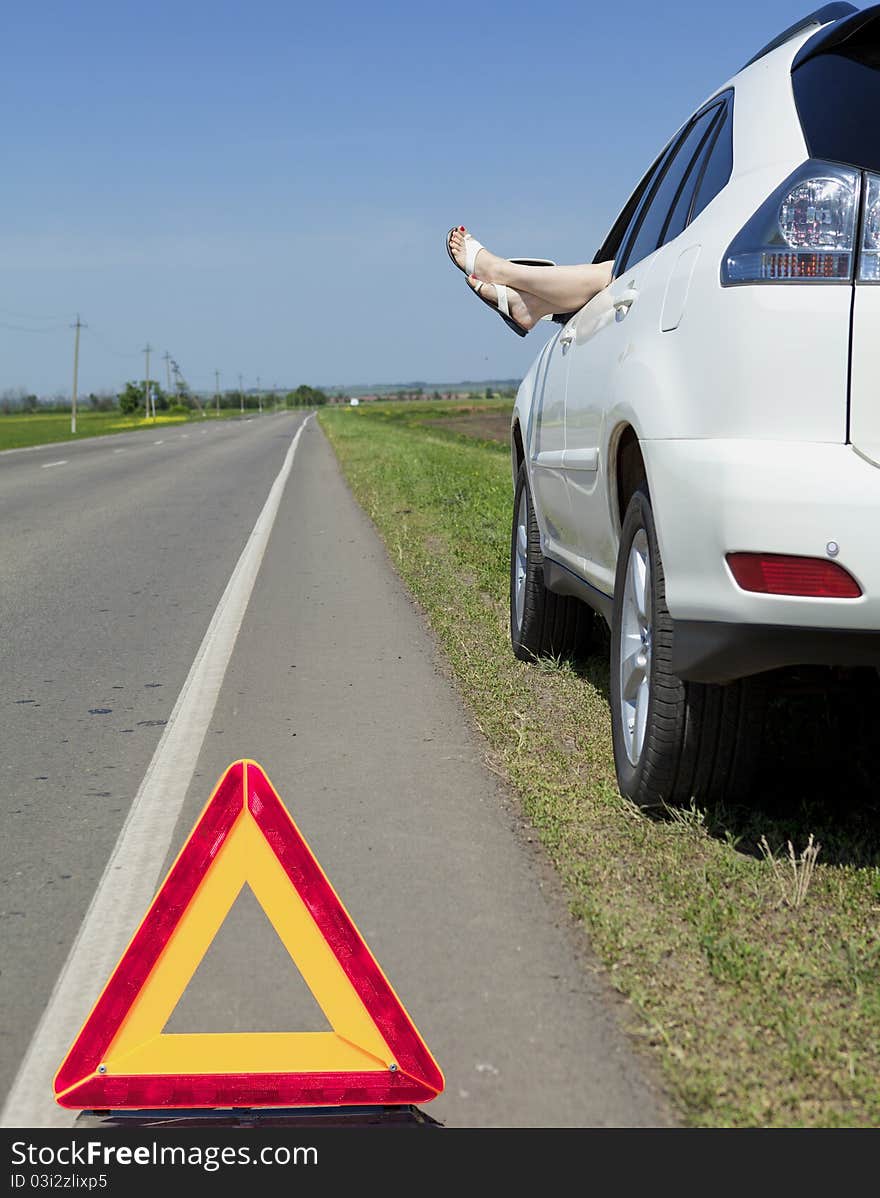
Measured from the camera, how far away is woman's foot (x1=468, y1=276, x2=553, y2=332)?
5703 mm

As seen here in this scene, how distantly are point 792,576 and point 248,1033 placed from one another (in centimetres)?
161

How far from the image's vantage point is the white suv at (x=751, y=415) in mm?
3299

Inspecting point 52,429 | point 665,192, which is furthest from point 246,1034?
point 52,429

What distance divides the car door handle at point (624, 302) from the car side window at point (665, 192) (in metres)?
0.19

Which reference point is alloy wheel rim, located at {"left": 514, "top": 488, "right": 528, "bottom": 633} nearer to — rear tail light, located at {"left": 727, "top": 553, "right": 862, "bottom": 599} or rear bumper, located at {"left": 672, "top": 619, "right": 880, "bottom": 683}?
rear bumper, located at {"left": 672, "top": 619, "right": 880, "bottom": 683}

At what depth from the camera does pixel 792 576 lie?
3.33 meters

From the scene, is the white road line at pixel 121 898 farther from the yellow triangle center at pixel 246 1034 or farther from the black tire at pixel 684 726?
the black tire at pixel 684 726

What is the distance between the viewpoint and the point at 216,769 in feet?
16.5

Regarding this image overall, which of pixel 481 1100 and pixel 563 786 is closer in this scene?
pixel 481 1100

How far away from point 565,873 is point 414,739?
1715 millimetres

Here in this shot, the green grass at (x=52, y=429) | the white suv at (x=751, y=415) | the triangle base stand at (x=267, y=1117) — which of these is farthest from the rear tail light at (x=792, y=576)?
the green grass at (x=52, y=429)

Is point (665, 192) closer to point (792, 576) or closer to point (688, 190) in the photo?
point (688, 190)

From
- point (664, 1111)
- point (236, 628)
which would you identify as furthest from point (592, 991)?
point (236, 628)

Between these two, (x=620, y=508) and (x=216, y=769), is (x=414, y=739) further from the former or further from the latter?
(x=620, y=508)
